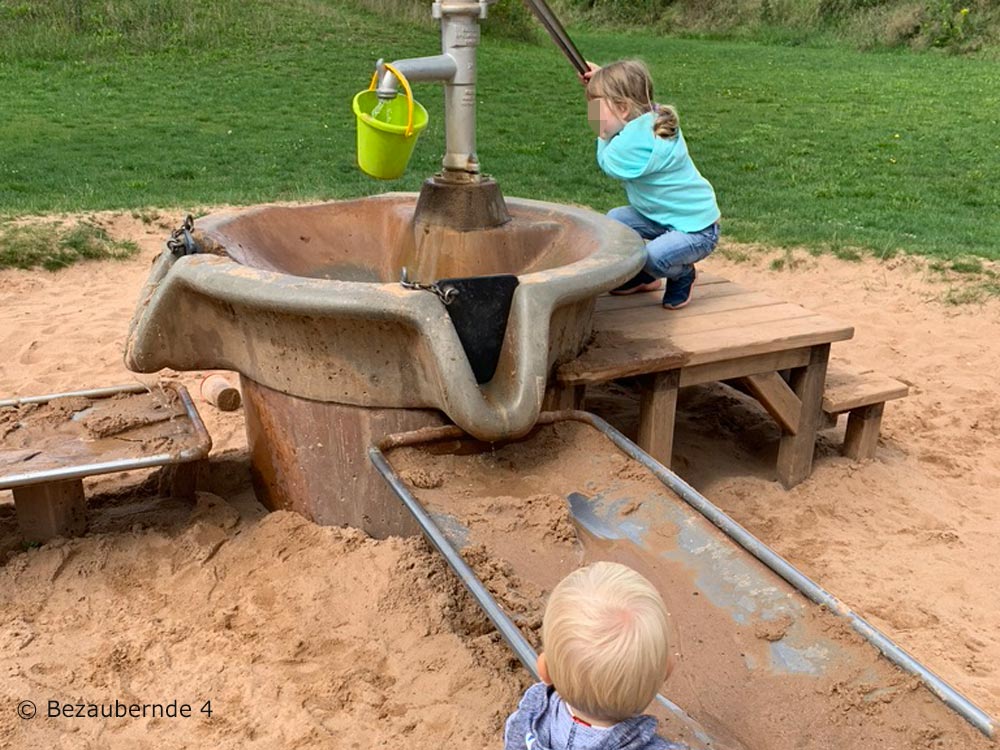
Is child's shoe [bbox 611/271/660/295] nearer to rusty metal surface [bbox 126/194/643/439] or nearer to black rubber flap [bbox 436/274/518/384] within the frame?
rusty metal surface [bbox 126/194/643/439]

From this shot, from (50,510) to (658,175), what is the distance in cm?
207

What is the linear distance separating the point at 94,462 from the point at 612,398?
2071 millimetres

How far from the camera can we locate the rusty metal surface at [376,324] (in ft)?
7.48

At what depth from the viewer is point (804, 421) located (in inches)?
132

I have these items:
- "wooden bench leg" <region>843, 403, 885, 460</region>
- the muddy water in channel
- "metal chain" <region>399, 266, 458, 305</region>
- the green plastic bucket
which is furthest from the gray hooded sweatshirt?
"wooden bench leg" <region>843, 403, 885, 460</region>

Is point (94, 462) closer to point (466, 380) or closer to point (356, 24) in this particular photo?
point (466, 380)

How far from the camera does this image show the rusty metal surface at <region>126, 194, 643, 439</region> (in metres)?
2.28

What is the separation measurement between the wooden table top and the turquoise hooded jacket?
30 cm

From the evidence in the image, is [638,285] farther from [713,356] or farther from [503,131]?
[503,131]

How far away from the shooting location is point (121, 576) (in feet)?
8.31

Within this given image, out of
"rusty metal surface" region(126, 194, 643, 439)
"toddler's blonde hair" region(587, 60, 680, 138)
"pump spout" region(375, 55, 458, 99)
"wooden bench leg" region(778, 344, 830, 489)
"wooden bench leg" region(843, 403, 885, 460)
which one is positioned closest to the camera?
"rusty metal surface" region(126, 194, 643, 439)

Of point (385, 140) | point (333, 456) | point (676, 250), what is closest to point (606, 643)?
point (333, 456)

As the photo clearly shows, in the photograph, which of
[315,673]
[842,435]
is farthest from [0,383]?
[842,435]

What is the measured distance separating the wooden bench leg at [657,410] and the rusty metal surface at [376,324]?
28 centimetres
